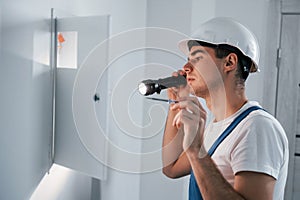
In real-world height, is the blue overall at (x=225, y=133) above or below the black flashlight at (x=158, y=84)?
below

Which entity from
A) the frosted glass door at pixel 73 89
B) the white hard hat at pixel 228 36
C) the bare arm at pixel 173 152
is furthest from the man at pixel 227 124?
the frosted glass door at pixel 73 89

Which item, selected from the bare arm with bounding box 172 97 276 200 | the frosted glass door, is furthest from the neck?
the frosted glass door

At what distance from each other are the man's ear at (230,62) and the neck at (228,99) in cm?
5

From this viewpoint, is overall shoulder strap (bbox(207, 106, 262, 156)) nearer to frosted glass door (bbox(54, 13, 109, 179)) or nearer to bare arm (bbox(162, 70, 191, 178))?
bare arm (bbox(162, 70, 191, 178))

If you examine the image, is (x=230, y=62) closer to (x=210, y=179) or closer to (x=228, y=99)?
(x=228, y=99)

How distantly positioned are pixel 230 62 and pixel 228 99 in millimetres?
110

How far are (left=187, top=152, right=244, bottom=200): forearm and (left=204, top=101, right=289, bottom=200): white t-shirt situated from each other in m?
0.04

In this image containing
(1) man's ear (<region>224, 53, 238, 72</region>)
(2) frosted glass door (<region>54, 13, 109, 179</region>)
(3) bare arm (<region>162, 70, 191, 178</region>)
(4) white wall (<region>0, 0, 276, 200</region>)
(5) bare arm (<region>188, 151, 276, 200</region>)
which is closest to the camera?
(5) bare arm (<region>188, 151, 276, 200</region>)

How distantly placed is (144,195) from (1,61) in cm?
147

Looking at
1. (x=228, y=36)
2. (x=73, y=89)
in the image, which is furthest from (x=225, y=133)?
(x=73, y=89)

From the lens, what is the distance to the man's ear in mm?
981

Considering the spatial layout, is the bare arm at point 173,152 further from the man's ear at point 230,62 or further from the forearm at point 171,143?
the man's ear at point 230,62

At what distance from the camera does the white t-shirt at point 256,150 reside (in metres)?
A: 0.90

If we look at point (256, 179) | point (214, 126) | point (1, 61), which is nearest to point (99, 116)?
point (1, 61)
